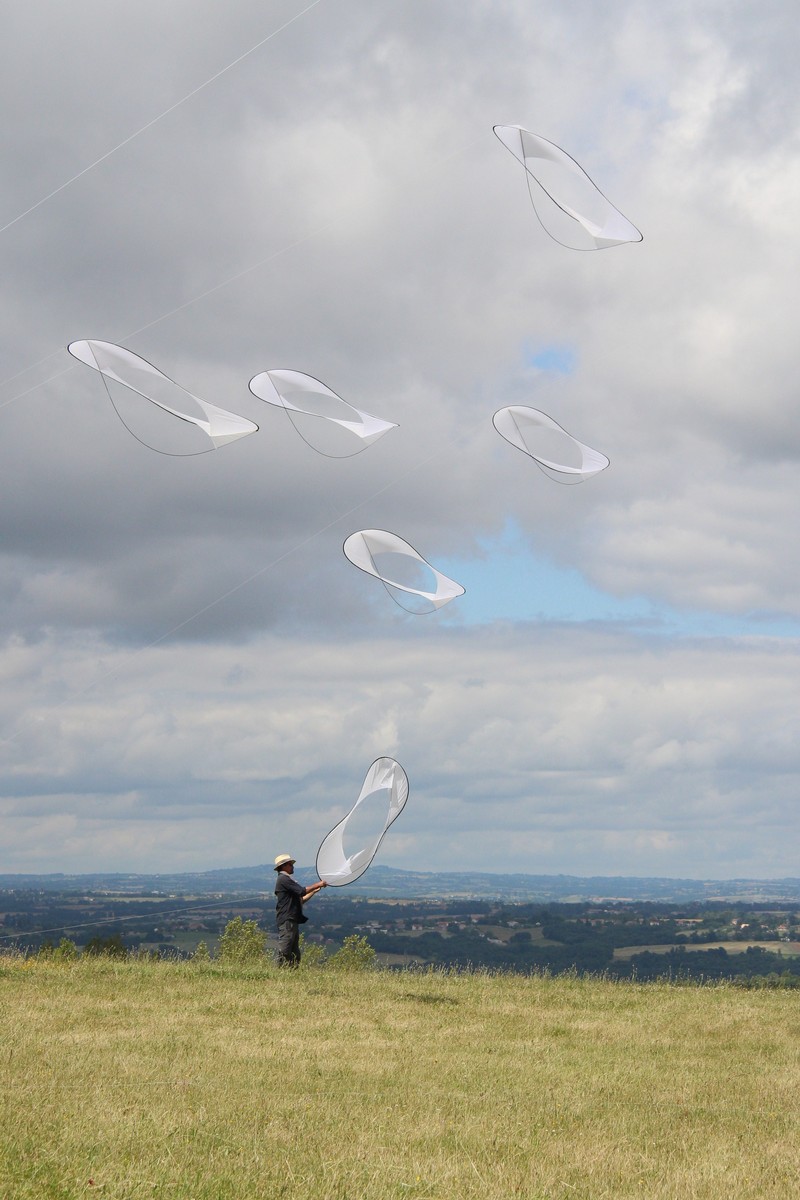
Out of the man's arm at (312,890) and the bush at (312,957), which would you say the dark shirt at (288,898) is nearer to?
the man's arm at (312,890)

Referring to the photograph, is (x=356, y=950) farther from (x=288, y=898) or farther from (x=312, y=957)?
(x=288, y=898)

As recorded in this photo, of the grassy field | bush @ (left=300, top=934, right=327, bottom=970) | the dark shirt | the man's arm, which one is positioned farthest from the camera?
bush @ (left=300, top=934, right=327, bottom=970)

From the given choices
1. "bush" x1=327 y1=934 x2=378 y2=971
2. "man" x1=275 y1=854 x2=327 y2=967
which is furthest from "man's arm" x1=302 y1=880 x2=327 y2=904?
→ "bush" x1=327 y1=934 x2=378 y2=971

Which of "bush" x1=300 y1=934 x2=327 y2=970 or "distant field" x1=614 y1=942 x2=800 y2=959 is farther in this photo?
"distant field" x1=614 y1=942 x2=800 y2=959

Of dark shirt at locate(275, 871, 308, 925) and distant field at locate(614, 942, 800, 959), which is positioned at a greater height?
dark shirt at locate(275, 871, 308, 925)

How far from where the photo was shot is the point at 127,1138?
9.13m

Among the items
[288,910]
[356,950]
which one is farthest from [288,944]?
[356,950]

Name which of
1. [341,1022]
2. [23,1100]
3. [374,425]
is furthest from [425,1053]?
[374,425]

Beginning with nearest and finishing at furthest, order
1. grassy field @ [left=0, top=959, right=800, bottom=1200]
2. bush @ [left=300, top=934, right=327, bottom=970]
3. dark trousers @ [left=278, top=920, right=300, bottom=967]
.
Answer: grassy field @ [left=0, top=959, right=800, bottom=1200] < dark trousers @ [left=278, top=920, right=300, bottom=967] < bush @ [left=300, top=934, right=327, bottom=970]

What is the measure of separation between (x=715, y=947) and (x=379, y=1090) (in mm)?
52688

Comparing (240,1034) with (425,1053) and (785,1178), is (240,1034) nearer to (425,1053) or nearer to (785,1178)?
(425,1053)

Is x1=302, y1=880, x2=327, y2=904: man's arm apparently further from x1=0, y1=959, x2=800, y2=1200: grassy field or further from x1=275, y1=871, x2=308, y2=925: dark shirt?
x1=0, y1=959, x2=800, y2=1200: grassy field

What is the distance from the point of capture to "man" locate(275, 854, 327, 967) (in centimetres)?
2061

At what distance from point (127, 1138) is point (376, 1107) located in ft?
8.71
